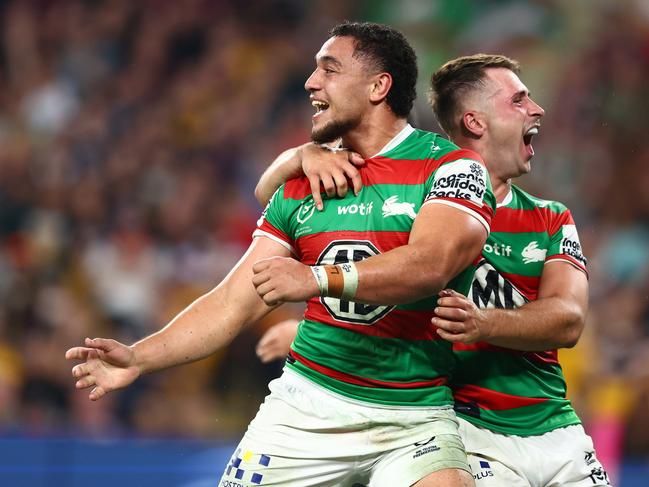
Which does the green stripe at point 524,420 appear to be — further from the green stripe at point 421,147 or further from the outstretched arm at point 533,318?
the green stripe at point 421,147

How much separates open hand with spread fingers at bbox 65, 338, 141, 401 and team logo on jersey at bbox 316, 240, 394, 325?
2.57 ft

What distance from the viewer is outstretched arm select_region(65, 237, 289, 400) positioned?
405 cm

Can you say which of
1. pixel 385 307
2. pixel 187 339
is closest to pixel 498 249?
pixel 385 307

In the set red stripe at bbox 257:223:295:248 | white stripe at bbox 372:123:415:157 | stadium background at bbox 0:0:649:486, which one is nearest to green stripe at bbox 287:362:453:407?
red stripe at bbox 257:223:295:248

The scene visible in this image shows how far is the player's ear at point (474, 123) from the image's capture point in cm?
460

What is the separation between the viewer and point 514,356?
4.33 m

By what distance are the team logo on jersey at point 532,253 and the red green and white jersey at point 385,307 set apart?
0.45 m

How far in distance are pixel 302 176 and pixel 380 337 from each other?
0.79 m

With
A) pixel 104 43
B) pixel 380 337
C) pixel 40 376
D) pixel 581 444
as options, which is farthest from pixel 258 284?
pixel 104 43

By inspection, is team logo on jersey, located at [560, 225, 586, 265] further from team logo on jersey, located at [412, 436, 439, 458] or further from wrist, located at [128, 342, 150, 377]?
wrist, located at [128, 342, 150, 377]

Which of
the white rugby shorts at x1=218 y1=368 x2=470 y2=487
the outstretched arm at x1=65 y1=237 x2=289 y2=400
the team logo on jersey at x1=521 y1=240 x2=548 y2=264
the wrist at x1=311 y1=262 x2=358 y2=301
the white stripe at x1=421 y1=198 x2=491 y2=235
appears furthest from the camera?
the team logo on jersey at x1=521 y1=240 x2=548 y2=264

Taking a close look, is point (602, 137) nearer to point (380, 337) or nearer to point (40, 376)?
point (40, 376)

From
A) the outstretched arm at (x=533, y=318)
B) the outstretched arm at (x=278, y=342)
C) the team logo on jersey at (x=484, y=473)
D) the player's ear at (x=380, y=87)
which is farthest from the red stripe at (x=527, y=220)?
the outstretched arm at (x=278, y=342)

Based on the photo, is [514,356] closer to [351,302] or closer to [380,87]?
[351,302]
